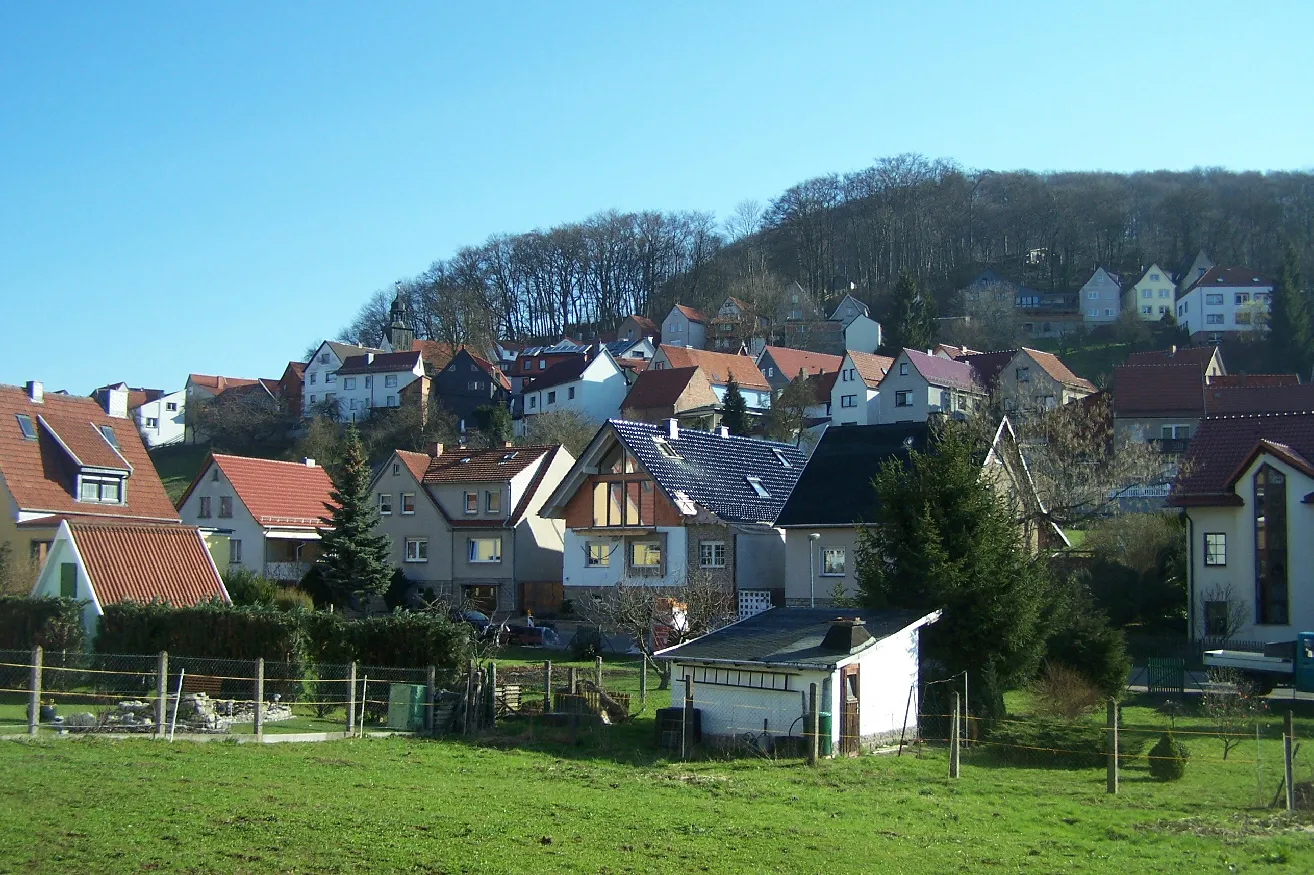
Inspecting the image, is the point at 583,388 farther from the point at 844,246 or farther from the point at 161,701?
the point at 161,701

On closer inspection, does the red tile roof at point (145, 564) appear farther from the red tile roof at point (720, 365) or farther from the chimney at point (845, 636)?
the red tile roof at point (720, 365)

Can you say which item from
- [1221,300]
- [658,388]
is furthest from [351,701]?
[1221,300]

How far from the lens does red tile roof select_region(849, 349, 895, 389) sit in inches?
3285

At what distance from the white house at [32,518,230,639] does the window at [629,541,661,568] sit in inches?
659

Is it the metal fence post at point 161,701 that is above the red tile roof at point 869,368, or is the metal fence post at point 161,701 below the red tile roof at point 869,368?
below

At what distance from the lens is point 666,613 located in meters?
35.2

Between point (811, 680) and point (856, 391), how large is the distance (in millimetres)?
63168

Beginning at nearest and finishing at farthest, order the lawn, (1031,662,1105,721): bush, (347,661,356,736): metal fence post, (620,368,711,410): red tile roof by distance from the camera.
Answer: the lawn < (347,661,356,736): metal fence post < (1031,662,1105,721): bush < (620,368,711,410): red tile roof

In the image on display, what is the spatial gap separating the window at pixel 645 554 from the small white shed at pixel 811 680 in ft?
61.7

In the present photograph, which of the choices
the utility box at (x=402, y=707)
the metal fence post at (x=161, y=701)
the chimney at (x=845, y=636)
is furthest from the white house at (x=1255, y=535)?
the metal fence post at (x=161, y=701)

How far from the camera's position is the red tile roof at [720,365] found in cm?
9275

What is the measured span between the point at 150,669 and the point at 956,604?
1725 cm

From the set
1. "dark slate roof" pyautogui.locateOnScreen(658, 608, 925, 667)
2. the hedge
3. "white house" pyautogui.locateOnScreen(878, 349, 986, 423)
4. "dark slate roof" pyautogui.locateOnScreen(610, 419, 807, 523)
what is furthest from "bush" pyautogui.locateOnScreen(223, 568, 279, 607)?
"white house" pyautogui.locateOnScreen(878, 349, 986, 423)

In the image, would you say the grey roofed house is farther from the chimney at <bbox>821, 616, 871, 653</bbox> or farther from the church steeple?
the church steeple
